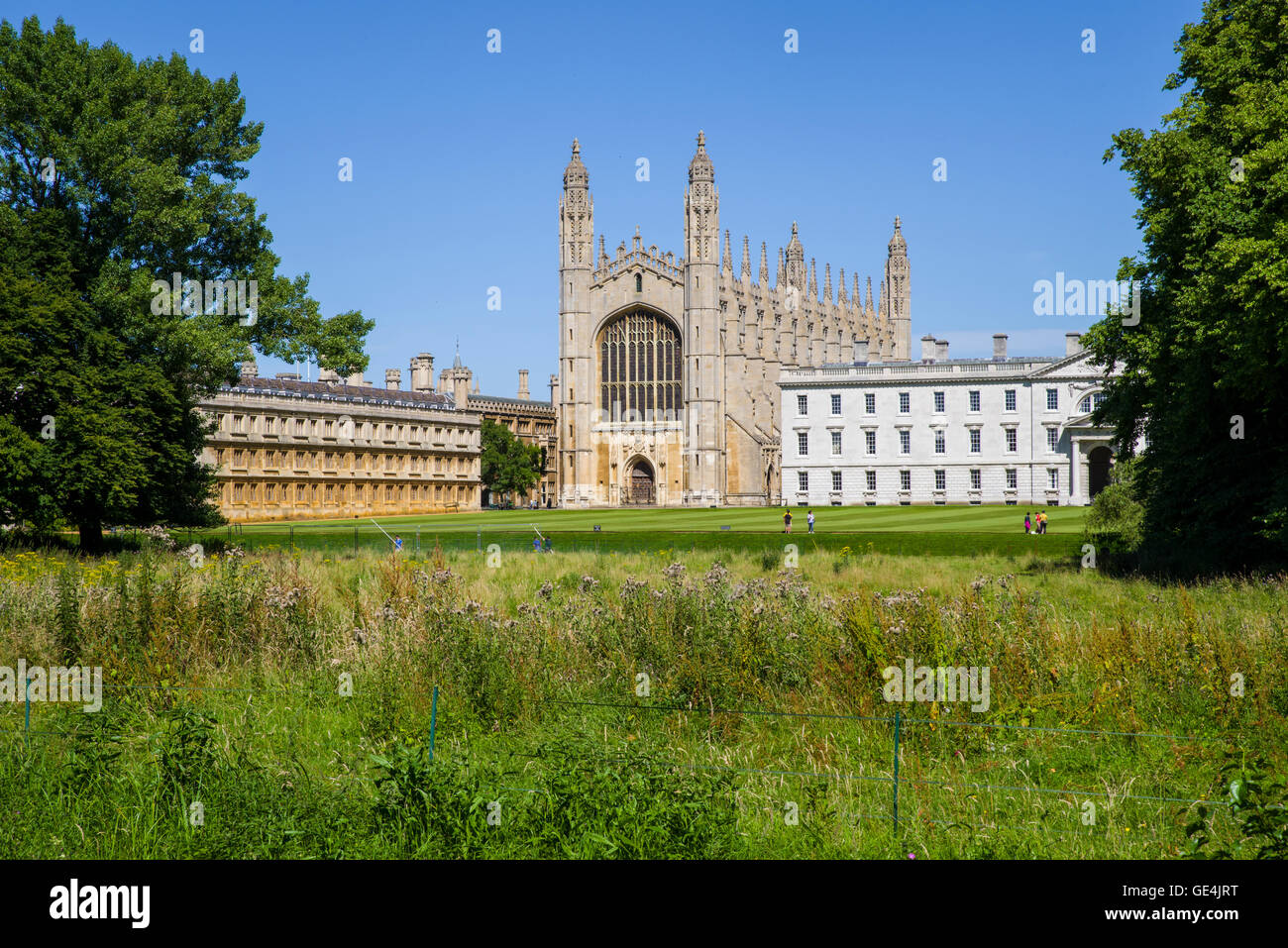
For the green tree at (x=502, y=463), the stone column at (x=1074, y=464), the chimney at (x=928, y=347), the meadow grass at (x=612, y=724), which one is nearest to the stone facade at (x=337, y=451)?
the green tree at (x=502, y=463)

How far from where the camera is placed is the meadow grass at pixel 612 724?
6.86 m

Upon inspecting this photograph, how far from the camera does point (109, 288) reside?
24531 mm

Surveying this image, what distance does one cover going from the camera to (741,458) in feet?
276

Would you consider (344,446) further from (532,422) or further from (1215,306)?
(1215,306)

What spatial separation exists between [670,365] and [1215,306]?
6914 centimetres

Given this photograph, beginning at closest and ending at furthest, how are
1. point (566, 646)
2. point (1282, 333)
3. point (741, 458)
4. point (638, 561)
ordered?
1. point (566, 646)
2. point (1282, 333)
3. point (638, 561)
4. point (741, 458)

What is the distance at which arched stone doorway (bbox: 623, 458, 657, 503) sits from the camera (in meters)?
87.4

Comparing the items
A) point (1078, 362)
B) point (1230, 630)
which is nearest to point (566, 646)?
point (1230, 630)

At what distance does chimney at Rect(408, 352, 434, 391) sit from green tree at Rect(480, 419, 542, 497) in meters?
5.80

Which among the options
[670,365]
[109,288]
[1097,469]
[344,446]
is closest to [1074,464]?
[1097,469]

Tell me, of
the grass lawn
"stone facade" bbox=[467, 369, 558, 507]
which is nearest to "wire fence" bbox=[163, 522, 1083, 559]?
the grass lawn
